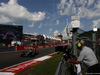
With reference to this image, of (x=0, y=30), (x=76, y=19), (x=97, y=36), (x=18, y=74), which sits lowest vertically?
(x=18, y=74)

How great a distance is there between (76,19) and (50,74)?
2.87 metres

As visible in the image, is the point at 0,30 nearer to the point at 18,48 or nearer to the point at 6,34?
the point at 6,34

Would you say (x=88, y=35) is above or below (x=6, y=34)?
below

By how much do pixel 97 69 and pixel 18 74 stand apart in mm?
4263

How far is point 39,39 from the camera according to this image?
49.6 meters

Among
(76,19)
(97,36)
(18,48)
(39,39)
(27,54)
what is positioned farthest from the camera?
(39,39)

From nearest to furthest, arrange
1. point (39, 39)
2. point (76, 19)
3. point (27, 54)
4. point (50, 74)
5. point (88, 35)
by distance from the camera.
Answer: point (88, 35) < point (76, 19) < point (50, 74) < point (27, 54) < point (39, 39)

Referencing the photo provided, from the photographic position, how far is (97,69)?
2.77 m

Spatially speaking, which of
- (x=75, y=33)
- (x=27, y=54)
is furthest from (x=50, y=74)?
(x=27, y=54)

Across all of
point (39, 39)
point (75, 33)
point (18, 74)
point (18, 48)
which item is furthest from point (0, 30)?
point (75, 33)

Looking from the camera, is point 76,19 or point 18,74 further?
point 18,74

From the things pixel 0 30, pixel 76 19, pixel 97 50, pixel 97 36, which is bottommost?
pixel 97 50

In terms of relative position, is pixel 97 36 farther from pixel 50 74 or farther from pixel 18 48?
pixel 18 48

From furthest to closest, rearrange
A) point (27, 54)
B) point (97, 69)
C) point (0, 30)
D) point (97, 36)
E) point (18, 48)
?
1. point (0, 30)
2. point (18, 48)
3. point (27, 54)
4. point (97, 36)
5. point (97, 69)
